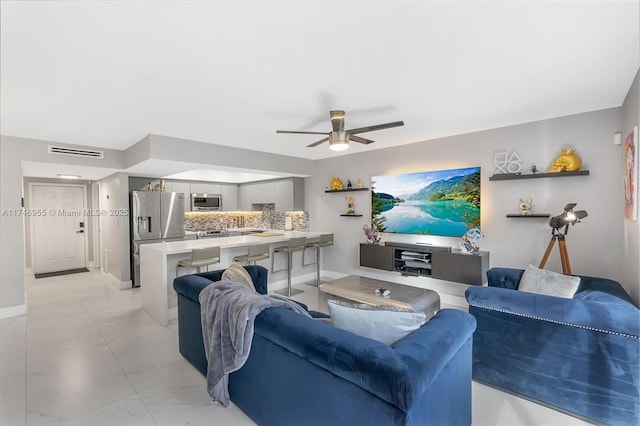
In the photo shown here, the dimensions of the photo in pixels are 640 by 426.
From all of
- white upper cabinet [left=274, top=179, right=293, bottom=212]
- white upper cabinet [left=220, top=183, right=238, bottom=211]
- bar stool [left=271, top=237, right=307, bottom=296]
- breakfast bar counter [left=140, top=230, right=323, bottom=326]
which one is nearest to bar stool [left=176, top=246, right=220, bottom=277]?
breakfast bar counter [left=140, top=230, right=323, bottom=326]

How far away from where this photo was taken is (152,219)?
18.8ft

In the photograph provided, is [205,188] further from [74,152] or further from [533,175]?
[533,175]

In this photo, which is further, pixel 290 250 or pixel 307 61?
pixel 290 250

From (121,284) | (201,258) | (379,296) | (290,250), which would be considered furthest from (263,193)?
(379,296)

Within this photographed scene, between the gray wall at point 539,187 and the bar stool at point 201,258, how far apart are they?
9.37 ft

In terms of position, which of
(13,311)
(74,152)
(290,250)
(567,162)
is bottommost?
(13,311)

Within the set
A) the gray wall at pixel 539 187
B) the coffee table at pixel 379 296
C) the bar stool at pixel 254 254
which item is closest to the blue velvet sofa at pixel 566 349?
the coffee table at pixel 379 296

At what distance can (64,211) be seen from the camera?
720 cm

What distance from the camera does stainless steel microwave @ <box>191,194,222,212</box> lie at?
694cm

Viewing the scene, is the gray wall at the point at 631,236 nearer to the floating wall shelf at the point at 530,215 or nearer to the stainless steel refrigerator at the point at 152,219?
the floating wall shelf at the point at 530,215

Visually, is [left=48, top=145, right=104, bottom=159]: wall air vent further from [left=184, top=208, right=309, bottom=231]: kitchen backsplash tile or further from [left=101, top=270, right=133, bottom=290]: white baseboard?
[left=184, top=208, right=309, bottom=231]: kitchen backsplash tile

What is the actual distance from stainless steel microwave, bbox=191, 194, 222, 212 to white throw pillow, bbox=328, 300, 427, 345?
19.8 feet

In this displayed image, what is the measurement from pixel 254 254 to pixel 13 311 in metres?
3.27

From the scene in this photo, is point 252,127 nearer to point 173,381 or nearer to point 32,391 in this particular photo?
point 173,381
